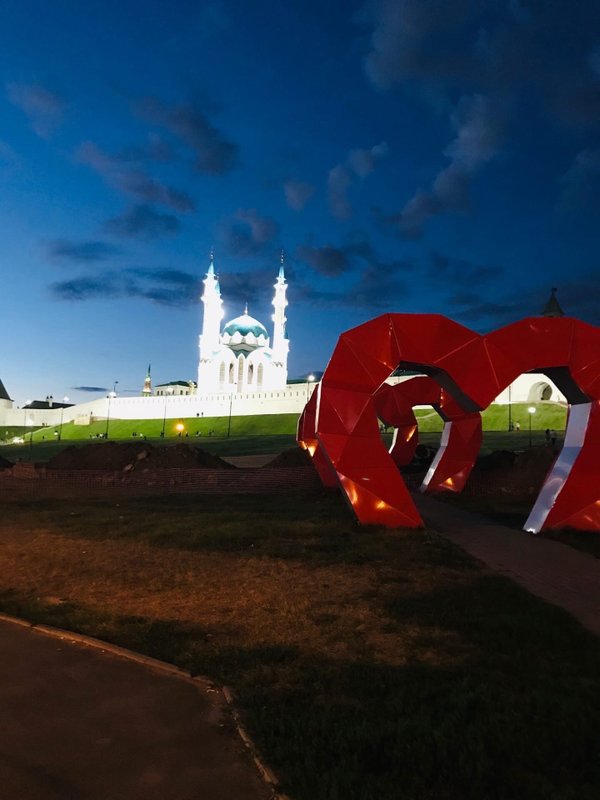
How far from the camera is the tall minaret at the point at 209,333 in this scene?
11856 cm

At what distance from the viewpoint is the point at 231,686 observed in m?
5.29

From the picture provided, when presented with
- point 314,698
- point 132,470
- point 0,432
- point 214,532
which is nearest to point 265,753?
point 314,698

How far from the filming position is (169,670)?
5582 mm

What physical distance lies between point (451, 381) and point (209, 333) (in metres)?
111

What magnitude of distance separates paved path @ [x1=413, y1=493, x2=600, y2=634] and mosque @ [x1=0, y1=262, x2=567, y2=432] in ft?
252

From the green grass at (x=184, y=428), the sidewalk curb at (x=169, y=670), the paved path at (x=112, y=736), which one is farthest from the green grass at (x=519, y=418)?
the paved path at (x=112, y=736)

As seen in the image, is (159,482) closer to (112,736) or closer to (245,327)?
(112,736)

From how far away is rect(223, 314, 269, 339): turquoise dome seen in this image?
410ft

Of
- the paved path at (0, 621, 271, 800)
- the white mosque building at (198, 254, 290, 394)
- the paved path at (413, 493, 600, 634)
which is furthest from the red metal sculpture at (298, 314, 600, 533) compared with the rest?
the white mosque building at (198, 254, 290, 394)

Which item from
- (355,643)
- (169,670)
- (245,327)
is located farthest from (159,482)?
(245,327)

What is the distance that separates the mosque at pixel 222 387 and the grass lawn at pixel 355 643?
80.6 meters

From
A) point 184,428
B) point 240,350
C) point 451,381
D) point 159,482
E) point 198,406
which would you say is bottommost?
point 159,482

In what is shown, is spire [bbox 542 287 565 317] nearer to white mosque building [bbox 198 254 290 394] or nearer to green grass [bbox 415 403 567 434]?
green grass [bbox 415 403 567 434]

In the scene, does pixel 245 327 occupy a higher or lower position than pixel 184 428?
higher
